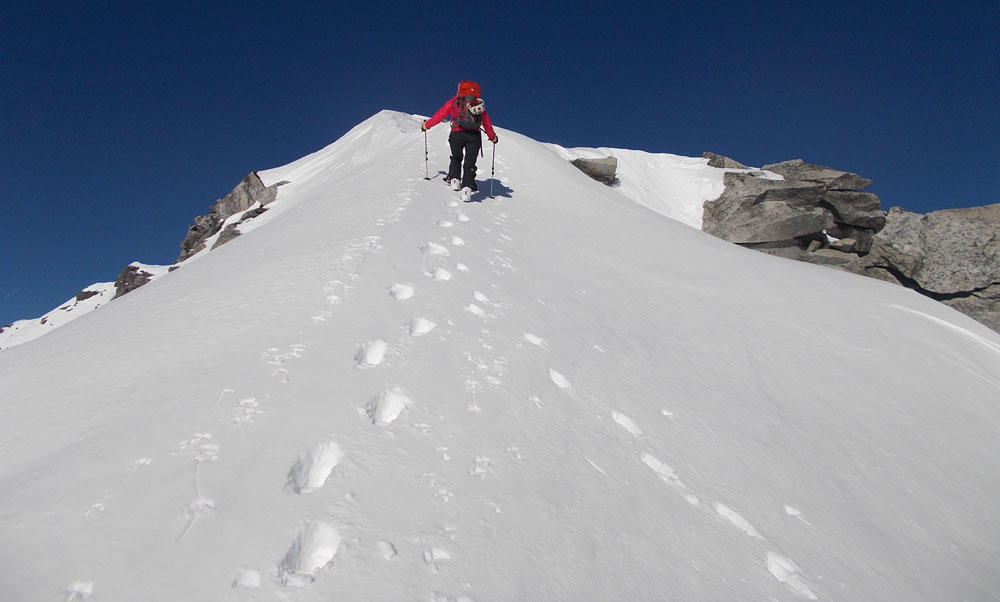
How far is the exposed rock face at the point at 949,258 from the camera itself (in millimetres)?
12539

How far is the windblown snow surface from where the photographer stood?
1469mm

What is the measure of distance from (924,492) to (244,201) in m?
19.4

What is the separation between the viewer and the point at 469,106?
7.41 meters

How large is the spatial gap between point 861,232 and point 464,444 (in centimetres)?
1967

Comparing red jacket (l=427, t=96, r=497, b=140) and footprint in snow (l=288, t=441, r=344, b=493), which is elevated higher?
red jacket (l=427, t=96, r=497, b=140)

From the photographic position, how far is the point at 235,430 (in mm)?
1878

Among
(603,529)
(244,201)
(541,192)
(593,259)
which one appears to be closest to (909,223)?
(541,192)

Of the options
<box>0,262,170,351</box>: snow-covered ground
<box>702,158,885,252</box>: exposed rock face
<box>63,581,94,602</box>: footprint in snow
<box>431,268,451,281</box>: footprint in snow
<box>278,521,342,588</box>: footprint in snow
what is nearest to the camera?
<box>63,581,94,602</box>: footprint in snow

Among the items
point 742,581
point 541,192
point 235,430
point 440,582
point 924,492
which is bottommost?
point 924,492

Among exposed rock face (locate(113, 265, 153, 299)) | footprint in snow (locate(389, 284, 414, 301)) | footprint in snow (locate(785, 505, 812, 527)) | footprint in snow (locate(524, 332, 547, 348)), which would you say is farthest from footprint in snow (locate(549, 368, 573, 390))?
exposed rock face (locate(113, 265, 153, 299))

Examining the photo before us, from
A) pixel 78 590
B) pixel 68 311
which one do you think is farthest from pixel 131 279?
pixel 78 590

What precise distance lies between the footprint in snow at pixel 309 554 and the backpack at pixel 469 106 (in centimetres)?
688

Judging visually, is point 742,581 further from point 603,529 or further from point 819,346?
point 819,346

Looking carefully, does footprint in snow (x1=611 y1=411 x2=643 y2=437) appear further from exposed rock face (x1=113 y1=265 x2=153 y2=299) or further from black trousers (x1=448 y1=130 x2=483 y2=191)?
exposed rock face (x1=113 y1=265 x2=153 y2=299)
